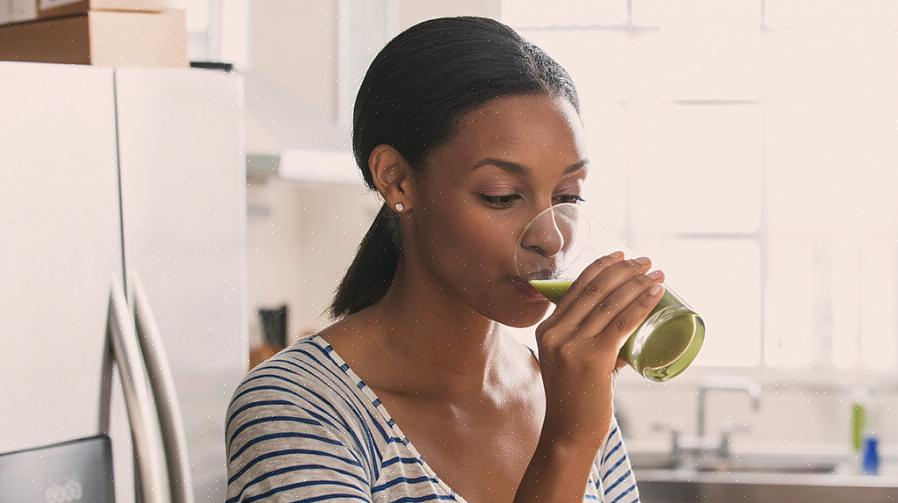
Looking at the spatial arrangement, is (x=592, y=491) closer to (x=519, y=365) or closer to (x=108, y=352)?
(x=519, y=365)

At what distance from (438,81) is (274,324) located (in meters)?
2.53

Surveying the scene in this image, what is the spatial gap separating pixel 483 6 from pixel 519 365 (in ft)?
10.9

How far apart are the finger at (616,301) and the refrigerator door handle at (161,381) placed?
2.15ft

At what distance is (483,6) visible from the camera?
4.32 m

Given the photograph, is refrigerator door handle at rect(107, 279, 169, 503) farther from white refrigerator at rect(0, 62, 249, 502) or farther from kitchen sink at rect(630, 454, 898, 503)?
kitchen sink at rect(630, 454, 898, 503)

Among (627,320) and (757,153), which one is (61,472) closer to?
(627,320)

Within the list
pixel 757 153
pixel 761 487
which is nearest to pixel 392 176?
pixel 761 487

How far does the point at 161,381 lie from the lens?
1.31 m

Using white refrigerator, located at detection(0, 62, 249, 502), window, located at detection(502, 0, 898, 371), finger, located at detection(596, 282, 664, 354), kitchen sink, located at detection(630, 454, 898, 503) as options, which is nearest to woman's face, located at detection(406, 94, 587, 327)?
finger, located at detection(596, 282, 664, 354)

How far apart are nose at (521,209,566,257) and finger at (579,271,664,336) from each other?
0.28 ft

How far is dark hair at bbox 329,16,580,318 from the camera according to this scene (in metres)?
0.97

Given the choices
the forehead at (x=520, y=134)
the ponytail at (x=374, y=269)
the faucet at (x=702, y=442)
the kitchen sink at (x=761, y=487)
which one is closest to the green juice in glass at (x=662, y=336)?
→ the forehead at (x=520, y=134)

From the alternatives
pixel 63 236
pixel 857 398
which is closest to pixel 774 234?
pixel 857 398

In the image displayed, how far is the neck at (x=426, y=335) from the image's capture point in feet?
3.43
